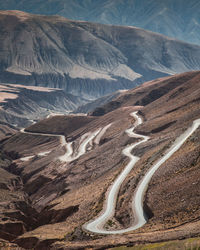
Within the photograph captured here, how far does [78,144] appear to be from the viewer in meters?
147

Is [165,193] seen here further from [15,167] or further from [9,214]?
[15,167]

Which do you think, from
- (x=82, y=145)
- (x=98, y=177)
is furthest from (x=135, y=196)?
(x=82, y=145)

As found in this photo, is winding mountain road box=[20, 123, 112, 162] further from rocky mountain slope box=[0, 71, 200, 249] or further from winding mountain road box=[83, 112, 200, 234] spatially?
winding mountain road box=[83, 112, 200, 234]

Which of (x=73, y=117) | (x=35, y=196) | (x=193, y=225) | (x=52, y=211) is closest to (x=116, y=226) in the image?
(x=193, y=225)

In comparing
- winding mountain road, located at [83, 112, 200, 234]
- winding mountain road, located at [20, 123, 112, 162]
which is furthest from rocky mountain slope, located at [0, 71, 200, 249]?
winding mountain road, located at [83, 112, 200, 234]

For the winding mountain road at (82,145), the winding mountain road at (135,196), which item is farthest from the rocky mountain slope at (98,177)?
the winding mountain road at (135,196)

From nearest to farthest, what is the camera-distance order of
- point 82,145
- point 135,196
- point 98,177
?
point 135,196 < point 98,177 < point 82,145

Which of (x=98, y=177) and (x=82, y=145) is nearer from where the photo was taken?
(x=98, y=177)

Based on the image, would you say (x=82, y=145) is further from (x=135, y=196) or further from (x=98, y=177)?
(x=135, y=196)

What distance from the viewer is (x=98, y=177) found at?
9419 centimetres

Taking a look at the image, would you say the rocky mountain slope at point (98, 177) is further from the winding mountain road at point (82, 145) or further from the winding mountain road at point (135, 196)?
the winding mountain road at point (135, 196)

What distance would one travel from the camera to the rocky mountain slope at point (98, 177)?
49.9 m

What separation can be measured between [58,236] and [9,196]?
35716 millimetres

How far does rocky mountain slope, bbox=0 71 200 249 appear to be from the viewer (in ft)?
164
